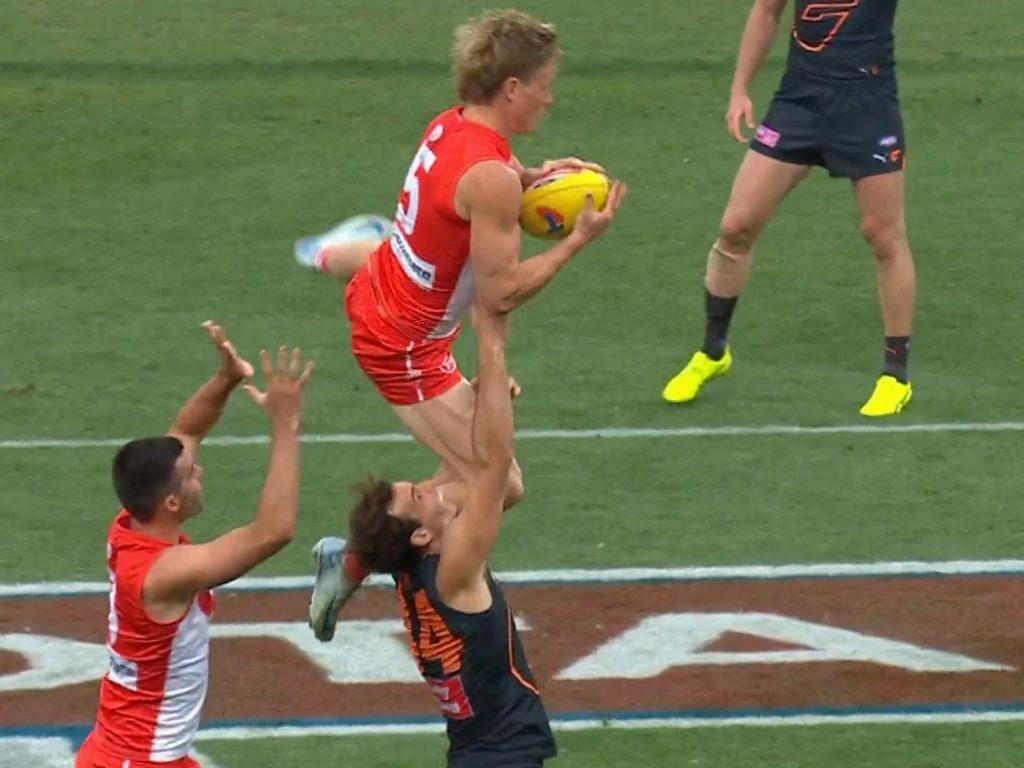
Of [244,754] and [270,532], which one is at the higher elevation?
[270,532]

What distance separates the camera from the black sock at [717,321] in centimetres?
1045

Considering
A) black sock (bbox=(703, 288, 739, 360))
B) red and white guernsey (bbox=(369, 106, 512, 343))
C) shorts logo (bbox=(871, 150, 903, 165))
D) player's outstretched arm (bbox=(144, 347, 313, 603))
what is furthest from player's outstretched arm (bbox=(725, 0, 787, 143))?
player's outstretched arm (bbox=(144, 347, 313, 603))

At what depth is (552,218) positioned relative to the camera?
7430 mm

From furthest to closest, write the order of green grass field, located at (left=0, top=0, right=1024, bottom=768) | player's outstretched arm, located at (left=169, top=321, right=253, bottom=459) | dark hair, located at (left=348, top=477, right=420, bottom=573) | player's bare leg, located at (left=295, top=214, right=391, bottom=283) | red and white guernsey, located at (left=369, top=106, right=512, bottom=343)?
green grass field, located at (left=0, top=0, right=1024, bottom=768) < player's bare leg, located at (left=295, top=214, right=391, bottom=283) < red and white guernsey, located at (left=369, top=106, right=512, bottom=343) < player's outstretched arm, located at (left=169, top=321, right=253, bottom=459) < dark hair, located at (left=348, top=477, right=420, bottom=573)

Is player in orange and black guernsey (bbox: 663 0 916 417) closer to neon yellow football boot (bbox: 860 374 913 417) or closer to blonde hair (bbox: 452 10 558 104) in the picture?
neon yellow football boot (bbox: 860 374 913 417)

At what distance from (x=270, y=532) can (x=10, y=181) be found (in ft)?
29.7

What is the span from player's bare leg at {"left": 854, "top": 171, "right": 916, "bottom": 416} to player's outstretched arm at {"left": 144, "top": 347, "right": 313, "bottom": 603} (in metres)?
4.98

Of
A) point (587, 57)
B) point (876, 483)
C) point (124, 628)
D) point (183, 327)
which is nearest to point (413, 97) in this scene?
point (587, 57)

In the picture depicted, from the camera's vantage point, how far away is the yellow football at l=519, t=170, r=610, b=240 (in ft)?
24.3

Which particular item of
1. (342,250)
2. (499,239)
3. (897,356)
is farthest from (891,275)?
(499,239)

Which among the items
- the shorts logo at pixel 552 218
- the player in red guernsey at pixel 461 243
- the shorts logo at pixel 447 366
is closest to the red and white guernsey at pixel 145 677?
the player in red guernsey at pixel 461 243

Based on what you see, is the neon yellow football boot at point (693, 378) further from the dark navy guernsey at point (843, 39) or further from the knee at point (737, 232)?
the dark navy guernsey at point (843, 39)

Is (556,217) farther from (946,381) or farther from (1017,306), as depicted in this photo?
(1017,306)

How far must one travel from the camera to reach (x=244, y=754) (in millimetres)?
7012
